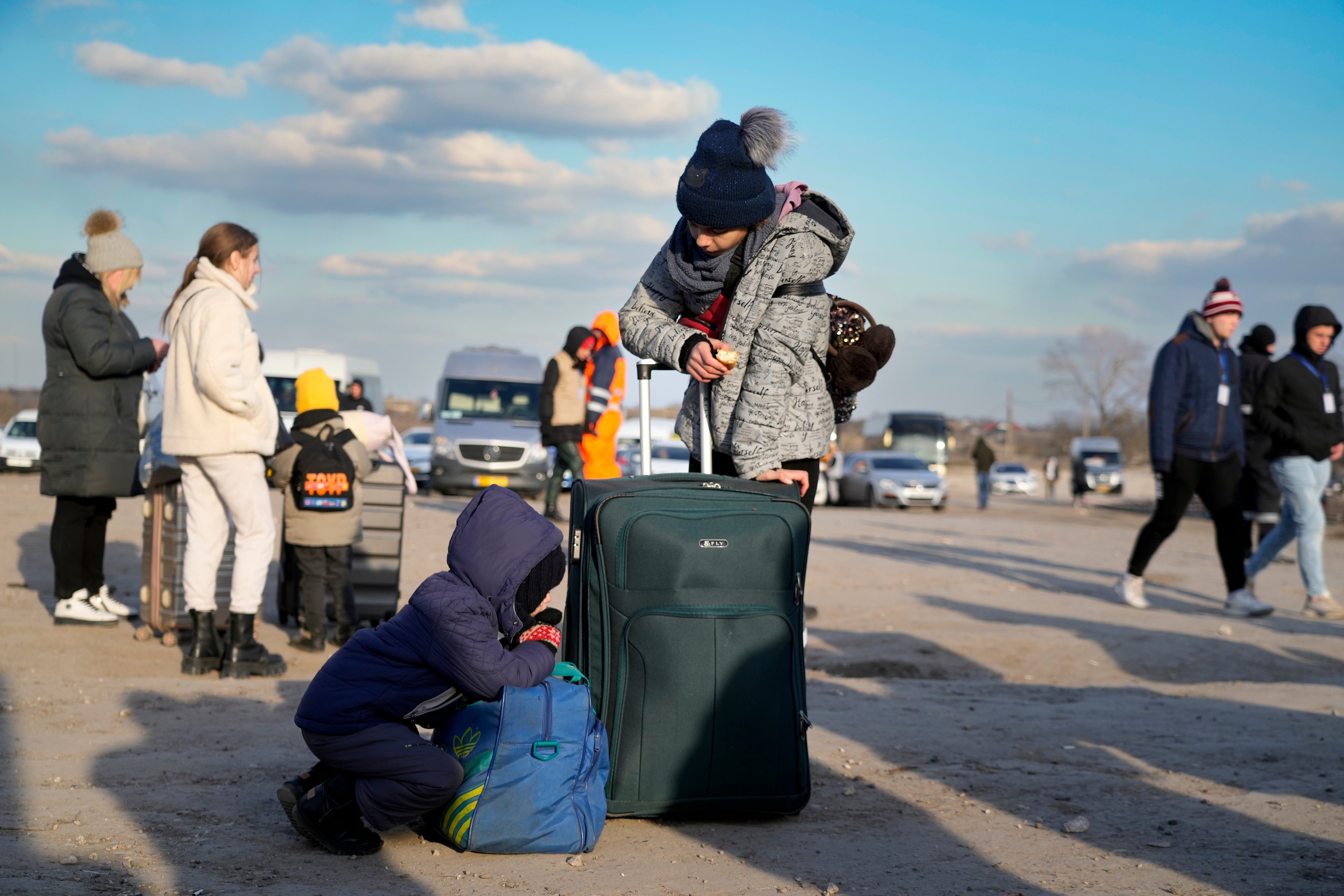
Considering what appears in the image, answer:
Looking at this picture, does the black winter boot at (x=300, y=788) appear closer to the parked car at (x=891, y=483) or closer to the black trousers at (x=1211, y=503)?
the black trousers at (x=1211, y=503)

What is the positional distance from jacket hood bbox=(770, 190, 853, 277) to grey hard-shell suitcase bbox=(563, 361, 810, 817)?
2.99 ft

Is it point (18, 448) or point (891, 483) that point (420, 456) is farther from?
point (891, 483)

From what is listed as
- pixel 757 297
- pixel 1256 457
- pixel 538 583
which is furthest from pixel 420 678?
pixel 1256 457

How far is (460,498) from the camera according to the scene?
18.8 metres

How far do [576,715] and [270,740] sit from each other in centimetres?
157

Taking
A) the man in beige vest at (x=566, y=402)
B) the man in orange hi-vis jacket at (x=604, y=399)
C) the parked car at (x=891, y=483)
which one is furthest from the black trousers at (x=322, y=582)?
the parked car at (x=891, y=483)

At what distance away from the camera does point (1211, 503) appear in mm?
8156

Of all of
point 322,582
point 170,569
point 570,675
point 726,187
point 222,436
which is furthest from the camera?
point 322,582

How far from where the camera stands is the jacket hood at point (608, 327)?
10922mm


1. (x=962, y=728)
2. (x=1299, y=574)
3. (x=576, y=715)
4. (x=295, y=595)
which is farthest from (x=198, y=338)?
(x=1299, y=574)

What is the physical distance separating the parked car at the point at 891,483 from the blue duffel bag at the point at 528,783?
23.0m

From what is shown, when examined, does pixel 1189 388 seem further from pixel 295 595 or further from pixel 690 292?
pixel 295 595

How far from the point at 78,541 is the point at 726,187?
4.59 m

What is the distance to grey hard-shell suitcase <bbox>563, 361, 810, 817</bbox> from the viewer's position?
10.5 ft
